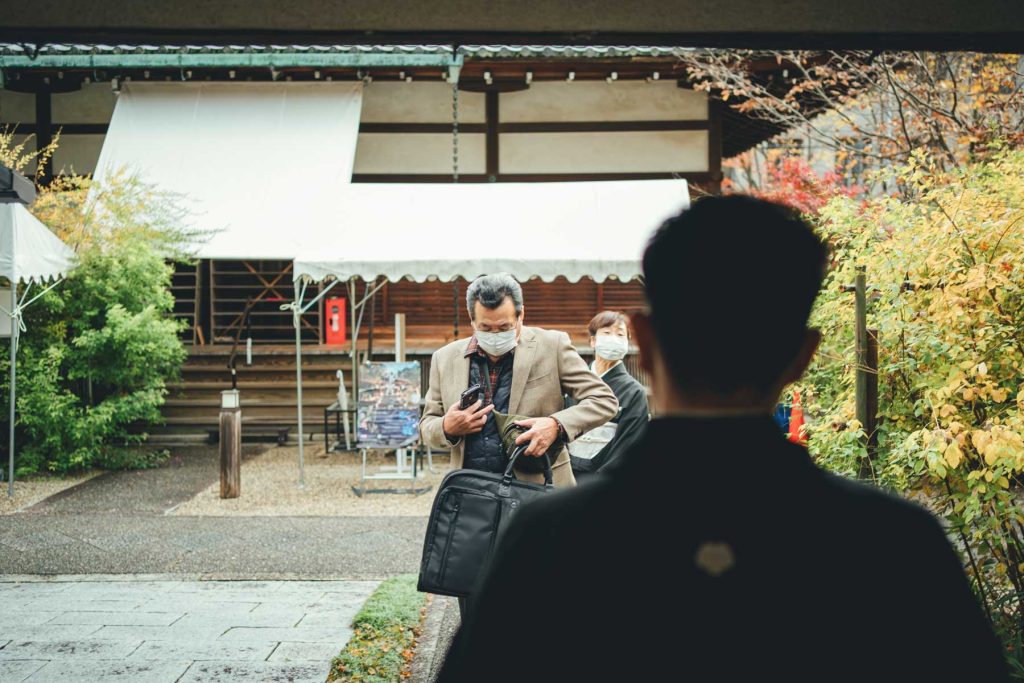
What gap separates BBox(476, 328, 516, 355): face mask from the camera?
3.72 meters

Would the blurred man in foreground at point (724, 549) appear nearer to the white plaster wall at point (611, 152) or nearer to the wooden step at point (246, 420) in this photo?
the wooden step at point (246, 420)

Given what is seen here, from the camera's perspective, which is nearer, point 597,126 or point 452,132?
point 597,126

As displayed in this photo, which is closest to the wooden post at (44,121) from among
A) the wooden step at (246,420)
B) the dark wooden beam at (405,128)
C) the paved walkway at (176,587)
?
the wooden step at (246,420)

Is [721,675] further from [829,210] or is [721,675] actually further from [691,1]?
[829,210]

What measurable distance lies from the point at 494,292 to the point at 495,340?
0.21 m

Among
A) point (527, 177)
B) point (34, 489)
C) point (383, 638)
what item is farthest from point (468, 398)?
point (527, 177)

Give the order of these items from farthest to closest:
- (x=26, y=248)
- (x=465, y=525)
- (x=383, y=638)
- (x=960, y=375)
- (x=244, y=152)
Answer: (x=244, y=152)
(x=26, y=248)
(x=383, y=638)
(x=960, y=375)
(x=465, y=525)

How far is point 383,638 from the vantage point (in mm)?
4914

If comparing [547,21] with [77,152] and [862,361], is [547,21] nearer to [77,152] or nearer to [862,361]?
[862,361]

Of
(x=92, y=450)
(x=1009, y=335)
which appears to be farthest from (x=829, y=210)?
(x=92, y=450)

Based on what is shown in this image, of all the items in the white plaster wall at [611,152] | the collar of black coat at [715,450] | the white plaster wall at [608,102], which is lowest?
the collar of black coat at [715,450]

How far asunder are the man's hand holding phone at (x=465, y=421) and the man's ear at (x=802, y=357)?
7.57ft

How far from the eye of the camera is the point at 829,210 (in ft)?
17.0

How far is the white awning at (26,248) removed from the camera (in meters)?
8.41
